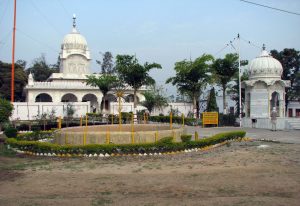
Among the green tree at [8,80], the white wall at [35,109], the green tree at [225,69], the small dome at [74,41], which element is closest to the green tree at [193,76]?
the green tree at [225,69]

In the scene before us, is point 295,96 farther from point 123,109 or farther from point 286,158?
point 286,158

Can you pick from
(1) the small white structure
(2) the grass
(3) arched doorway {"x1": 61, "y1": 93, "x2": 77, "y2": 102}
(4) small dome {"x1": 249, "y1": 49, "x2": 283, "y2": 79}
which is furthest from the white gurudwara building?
(2) the grass

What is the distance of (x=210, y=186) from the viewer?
832 centimetres

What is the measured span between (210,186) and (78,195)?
2.96 metres

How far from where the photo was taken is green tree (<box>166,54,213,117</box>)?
110 ft

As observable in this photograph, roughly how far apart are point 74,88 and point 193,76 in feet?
53.6

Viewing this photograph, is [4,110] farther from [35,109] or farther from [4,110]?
[35,109]

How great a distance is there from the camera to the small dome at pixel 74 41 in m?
48.5

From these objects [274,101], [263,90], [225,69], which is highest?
[225,69]

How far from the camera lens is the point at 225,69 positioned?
33156 mm

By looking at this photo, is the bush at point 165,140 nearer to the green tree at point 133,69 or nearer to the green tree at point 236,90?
the green tree at point 133,69

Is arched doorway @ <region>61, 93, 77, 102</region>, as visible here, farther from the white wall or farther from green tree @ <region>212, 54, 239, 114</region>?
green tree @ <region>212, 54, 239, 114</region>

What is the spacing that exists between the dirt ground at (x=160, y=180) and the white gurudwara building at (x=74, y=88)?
81.2ft

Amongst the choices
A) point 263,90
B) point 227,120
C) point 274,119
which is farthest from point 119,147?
point 263,90
